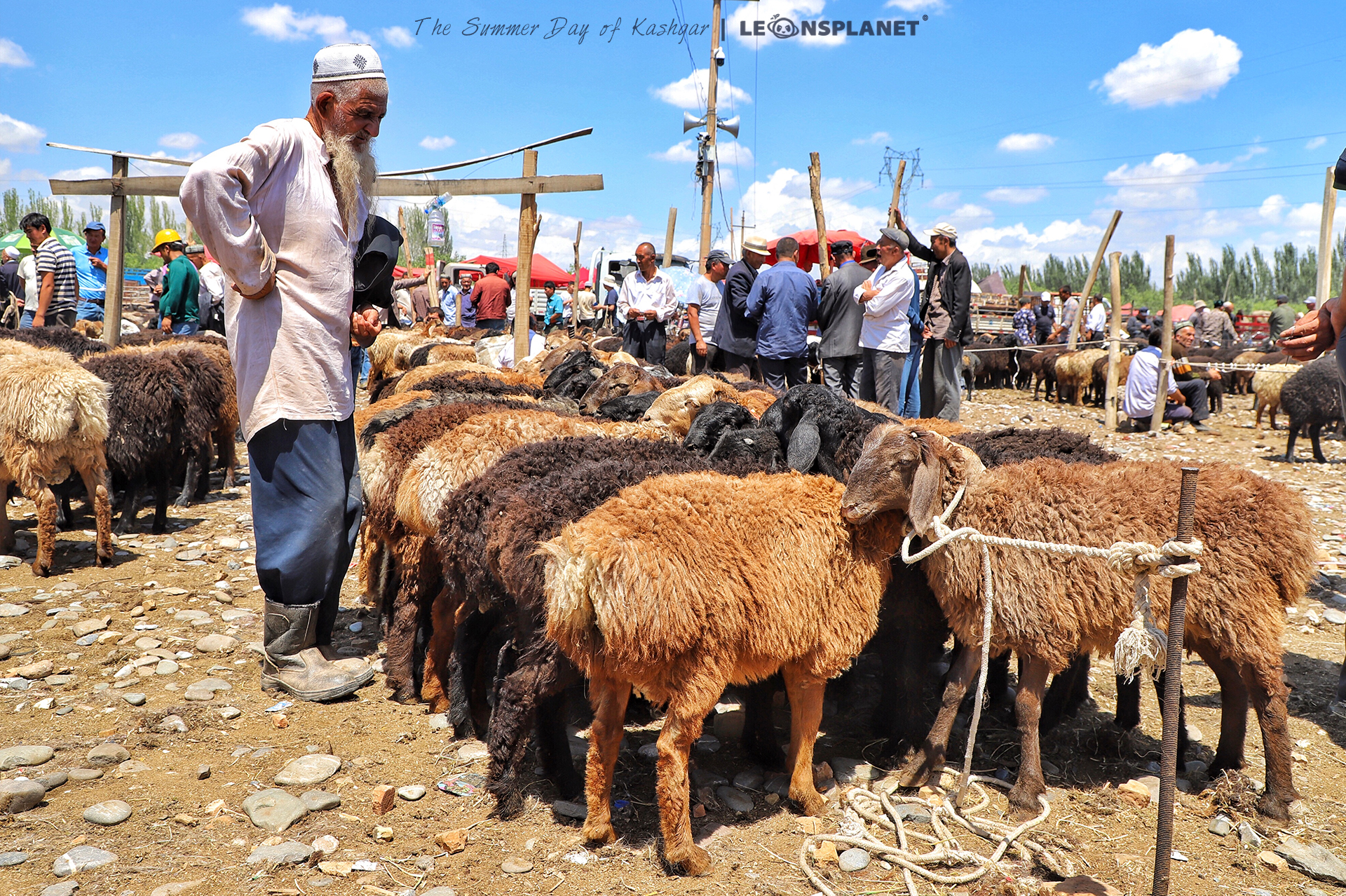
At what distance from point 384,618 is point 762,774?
2.49 meters

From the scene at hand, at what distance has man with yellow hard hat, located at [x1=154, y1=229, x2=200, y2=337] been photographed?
35.7 feet

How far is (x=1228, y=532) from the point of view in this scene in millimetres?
3332

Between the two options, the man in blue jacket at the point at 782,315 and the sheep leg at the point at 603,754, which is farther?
the man in blue jacket at the point at 782,315

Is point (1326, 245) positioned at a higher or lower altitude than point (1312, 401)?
higher

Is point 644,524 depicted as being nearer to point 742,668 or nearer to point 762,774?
point 742,668

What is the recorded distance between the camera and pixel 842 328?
872 cm

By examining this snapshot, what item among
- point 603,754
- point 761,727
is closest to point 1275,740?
point 761,727

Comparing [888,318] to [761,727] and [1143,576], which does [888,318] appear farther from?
→ [1143,576]

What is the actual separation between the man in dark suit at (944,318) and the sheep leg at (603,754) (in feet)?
21.8

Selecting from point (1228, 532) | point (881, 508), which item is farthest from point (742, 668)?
point (1228, 532)

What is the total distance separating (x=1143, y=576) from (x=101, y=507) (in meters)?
6.83

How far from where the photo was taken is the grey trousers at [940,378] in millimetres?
8859

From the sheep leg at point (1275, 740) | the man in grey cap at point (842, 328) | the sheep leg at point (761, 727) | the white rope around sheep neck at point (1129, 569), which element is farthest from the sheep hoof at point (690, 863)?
the man in grey cap at point (842, 328)

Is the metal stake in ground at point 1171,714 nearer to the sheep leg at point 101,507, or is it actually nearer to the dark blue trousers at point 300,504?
the dark blue trousers at point 300,504
